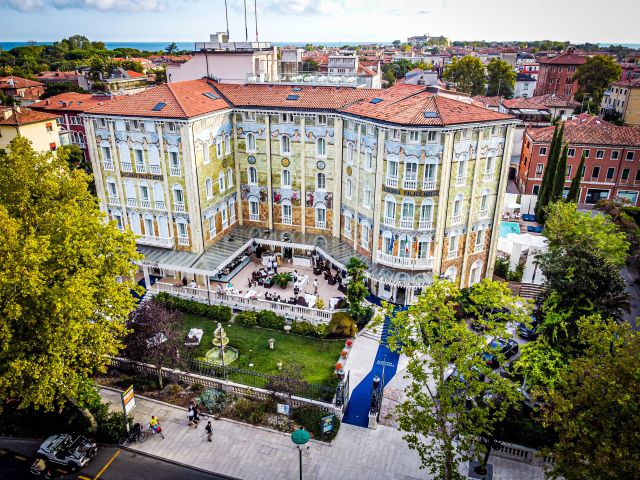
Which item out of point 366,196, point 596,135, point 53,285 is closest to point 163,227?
point 366,196

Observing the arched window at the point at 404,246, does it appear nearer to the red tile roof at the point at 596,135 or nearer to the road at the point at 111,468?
the road at the point at 111,468

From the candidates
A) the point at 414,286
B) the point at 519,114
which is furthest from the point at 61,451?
the point at 519,114

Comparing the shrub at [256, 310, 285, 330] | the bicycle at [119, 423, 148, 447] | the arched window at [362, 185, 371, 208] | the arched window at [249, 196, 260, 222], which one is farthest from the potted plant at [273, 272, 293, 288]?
the bicycle at [119, 423, 148, 447]

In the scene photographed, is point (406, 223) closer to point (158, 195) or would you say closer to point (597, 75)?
point (158, 195)

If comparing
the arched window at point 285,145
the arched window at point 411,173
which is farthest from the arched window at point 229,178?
the arched window at point 411,173

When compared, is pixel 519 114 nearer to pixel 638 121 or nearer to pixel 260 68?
pixel 638 121
